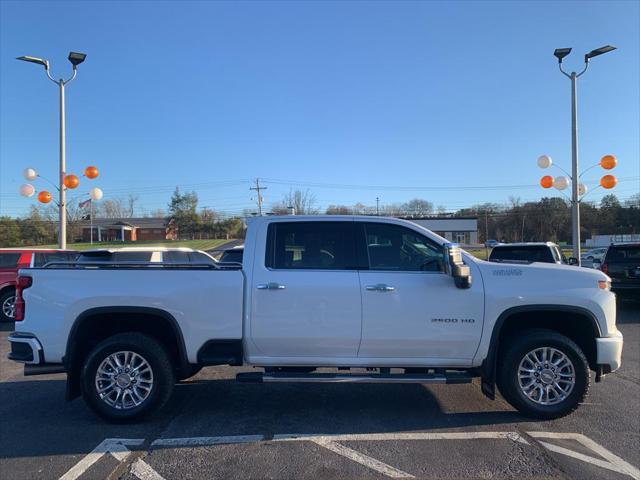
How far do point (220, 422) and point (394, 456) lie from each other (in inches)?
72.9

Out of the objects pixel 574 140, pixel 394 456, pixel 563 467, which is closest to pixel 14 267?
pixel 394 456

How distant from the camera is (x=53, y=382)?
21.3ft

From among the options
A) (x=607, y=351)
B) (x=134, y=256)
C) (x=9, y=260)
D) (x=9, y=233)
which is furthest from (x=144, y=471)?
(x=9, y=233)

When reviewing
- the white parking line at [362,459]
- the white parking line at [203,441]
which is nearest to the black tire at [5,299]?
the white parking line at [203,441]

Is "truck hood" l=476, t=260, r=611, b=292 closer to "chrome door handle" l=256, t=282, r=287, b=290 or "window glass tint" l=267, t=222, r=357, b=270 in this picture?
"window glass tint" l=267, t=222, r=357, b=270

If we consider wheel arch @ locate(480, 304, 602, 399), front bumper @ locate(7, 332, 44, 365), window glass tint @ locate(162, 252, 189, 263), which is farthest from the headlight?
window glass tint @ locate(162, 252, 189, 263)

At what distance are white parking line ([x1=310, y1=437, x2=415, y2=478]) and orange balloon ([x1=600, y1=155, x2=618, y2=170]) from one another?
18.1 m

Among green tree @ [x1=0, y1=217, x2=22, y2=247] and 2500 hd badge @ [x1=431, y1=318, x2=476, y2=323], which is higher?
green tree @ [x1=0, y1=217, x2=22, y2=247]

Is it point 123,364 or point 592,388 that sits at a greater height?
point 123,364

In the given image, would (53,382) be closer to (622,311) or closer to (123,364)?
(123,364)

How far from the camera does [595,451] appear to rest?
4.15 meters

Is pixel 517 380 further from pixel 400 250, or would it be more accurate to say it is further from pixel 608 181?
pixel 608 181

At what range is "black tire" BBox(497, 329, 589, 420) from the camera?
15.8 ft

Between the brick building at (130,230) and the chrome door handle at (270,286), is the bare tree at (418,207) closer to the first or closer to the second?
the brick building at (130,230)
